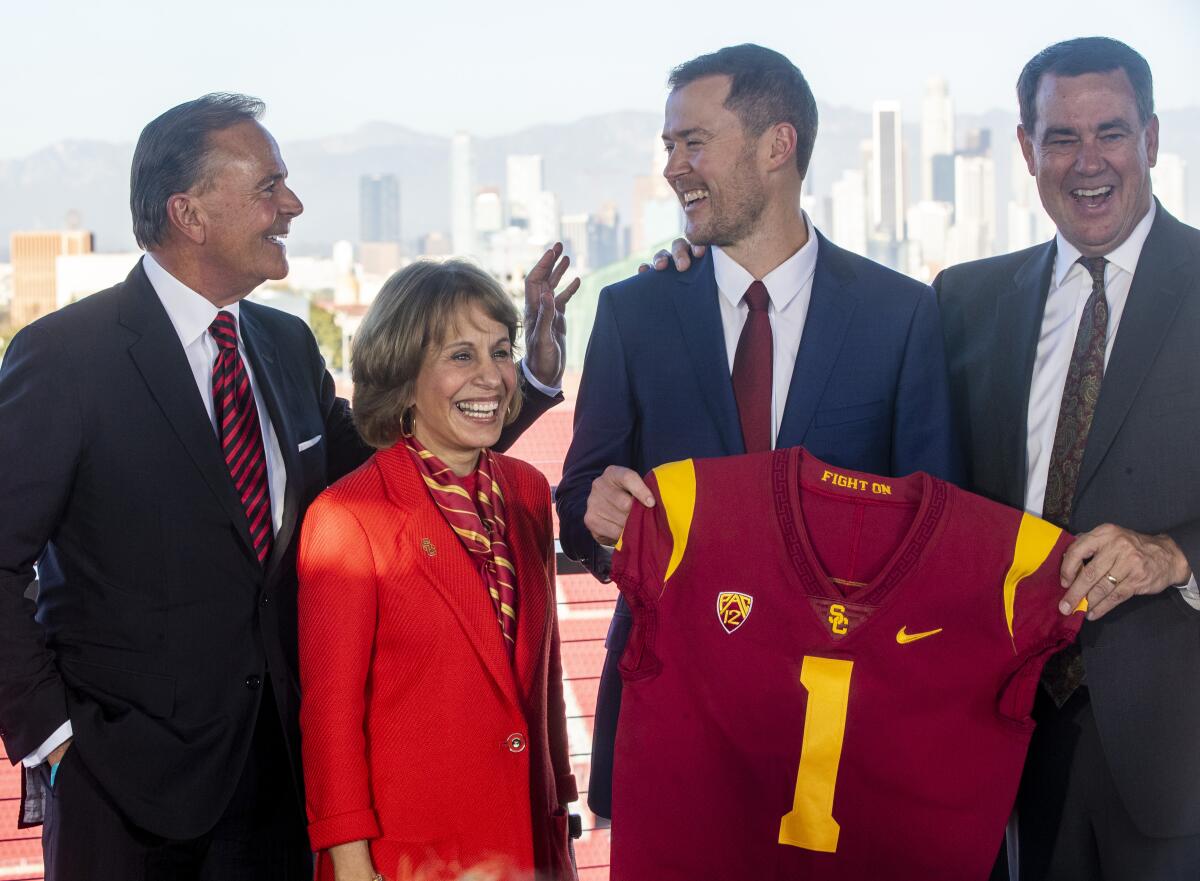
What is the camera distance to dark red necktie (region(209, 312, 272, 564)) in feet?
6.12

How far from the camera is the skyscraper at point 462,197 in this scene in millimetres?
119244

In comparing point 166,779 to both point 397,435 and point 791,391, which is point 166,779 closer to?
point 397,435

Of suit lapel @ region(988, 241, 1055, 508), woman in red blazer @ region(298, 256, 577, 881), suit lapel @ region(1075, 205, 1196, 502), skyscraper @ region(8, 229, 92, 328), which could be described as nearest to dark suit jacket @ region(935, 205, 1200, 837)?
suit lapel @ region(1075, 205, 1196, 502)

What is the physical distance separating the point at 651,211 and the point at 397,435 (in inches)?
4527

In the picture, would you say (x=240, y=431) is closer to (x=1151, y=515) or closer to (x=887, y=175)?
(x=1151, y=515)

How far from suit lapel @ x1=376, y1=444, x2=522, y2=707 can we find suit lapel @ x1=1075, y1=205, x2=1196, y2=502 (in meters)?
0.93

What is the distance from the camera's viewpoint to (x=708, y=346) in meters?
1.93

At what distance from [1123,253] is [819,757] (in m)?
1.00

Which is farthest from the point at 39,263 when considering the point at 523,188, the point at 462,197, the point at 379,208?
the point at 523,188

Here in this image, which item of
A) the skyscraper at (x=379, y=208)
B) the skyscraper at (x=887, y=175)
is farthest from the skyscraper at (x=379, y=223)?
the skyscraper at (x=887, y=175)

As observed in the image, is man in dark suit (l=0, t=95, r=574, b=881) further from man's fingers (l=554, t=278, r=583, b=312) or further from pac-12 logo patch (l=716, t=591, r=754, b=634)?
pac-12 logo patch (l=716, t=591, r=754, b=634)

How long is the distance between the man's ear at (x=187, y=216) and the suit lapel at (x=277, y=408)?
0.62 ft

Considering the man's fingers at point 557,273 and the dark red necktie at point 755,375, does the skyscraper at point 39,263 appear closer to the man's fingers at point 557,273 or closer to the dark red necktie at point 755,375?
the man's fingers at point 557,273

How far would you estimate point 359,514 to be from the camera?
1694 millimetres
